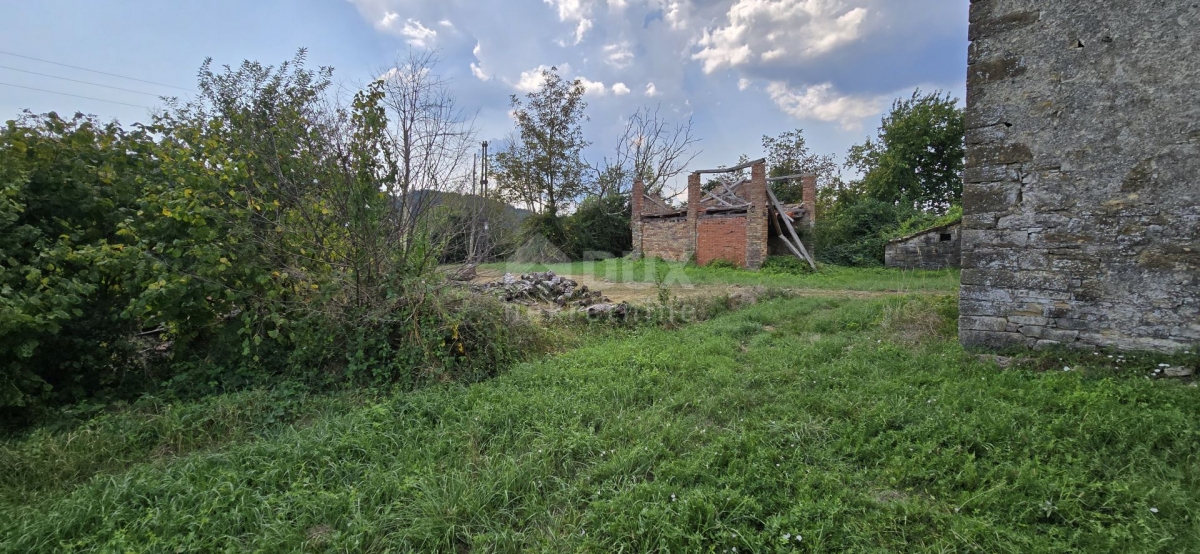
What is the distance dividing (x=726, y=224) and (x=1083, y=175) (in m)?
12.3

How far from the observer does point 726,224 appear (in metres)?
16.0

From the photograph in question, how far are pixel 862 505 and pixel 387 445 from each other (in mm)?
2650

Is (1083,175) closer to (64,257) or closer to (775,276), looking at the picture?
(64,257)

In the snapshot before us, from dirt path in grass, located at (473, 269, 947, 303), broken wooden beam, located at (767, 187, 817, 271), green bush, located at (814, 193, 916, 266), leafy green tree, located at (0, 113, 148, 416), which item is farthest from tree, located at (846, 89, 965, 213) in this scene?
leafy green tree, located at (0, 113, 148, 416)

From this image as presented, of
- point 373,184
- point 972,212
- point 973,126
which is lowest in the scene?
point 972,212

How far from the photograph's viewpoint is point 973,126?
415cm

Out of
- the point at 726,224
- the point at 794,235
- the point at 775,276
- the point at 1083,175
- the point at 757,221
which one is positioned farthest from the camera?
the point at 726,224

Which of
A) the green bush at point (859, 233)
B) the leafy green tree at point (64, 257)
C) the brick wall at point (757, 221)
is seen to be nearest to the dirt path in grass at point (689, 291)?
the brick wall at point (757, 221)

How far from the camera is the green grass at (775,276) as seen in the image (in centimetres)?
1091

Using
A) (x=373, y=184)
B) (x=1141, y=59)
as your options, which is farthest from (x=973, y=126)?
(x=373, y=184)

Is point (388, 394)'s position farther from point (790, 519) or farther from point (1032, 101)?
point (1032, 101)

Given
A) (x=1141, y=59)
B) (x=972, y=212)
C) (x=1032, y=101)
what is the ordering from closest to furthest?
1. (x=1141, y=59)
2. (x=1032, y=101)
3. (x=972, y=212)

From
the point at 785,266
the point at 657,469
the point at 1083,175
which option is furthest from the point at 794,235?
the point at 657,469

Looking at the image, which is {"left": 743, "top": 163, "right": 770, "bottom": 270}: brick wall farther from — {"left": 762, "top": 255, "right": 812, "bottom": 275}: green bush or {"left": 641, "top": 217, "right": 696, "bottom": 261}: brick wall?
{"left": 641, "top": 217, "right": 696, "bottom": 261}: brick wall
